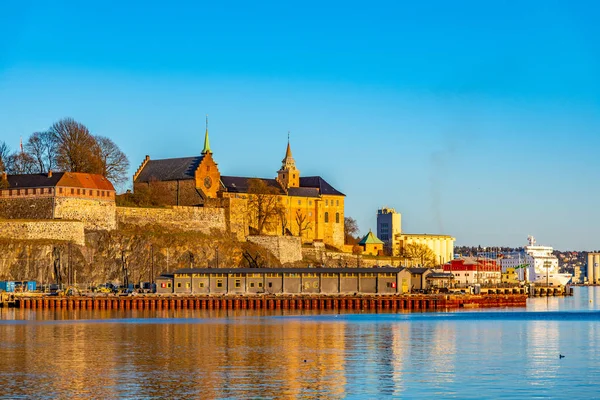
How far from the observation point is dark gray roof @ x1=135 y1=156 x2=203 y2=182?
413 feet

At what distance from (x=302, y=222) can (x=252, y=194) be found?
9643 mm

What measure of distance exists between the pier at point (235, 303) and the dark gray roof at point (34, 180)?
14.5 meters

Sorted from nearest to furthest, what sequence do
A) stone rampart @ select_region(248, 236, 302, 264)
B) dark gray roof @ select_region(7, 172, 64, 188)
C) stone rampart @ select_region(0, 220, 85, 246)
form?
1. stone rampart @ select_region(0, 220, 85, 246)
2. dark gray roof @ select_region(7, 172, 64, 188)
3. stone rampart @ select_region(248, 236, 302, 264)

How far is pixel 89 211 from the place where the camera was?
110 m

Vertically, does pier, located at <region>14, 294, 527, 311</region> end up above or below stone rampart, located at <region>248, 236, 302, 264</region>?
below

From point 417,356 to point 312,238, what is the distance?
84.9 m

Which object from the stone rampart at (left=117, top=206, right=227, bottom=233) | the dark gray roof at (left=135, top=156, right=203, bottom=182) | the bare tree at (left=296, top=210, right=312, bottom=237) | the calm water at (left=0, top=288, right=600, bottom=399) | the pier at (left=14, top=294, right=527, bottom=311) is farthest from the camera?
the bare tree at (left=296, top=210, right=312, bottom=237)

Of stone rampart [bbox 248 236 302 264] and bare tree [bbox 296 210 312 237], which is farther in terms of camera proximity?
bare tree [bbox 296 210 312 237]

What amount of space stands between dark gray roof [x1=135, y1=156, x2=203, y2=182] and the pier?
1084 inches

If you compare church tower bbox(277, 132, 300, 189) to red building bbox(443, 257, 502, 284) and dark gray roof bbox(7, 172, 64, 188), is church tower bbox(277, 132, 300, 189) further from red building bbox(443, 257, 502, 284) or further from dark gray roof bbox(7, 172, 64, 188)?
dark gray roof bbox(7, 172, 64, 188)

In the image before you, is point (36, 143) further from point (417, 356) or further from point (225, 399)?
point (225, 399)

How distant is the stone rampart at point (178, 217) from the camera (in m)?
114

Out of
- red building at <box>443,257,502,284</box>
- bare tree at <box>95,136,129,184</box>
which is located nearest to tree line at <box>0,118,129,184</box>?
bare tree at <box>95,136,129,184</box>

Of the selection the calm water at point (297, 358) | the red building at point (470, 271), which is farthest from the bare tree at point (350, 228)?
the calm water at point (297, 358)
